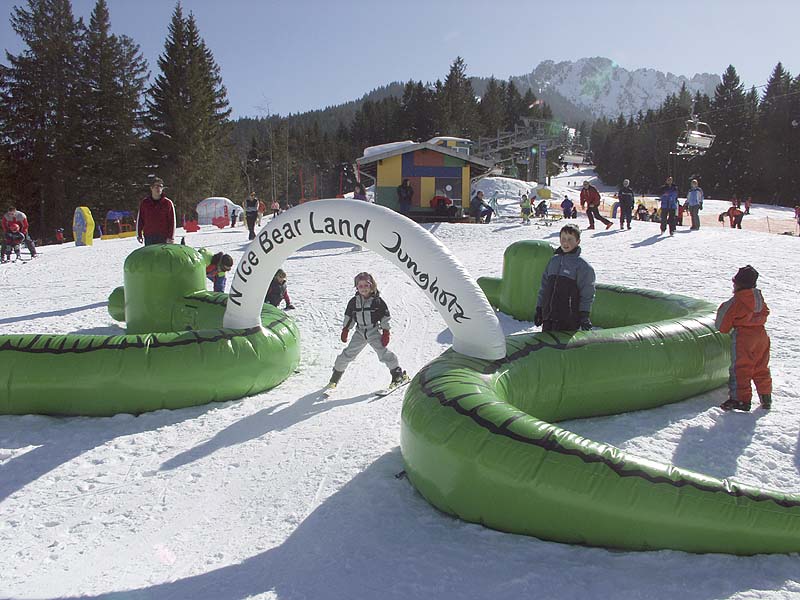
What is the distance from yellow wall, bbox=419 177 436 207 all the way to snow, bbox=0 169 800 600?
53.5 feet

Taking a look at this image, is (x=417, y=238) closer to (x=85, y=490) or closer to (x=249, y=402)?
(x=249, y=402)

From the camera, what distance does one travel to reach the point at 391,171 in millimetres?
23672

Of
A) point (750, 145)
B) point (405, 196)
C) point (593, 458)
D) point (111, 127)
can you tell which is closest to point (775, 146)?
point (750, 145)

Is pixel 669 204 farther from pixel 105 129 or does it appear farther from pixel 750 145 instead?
pixel 750 145

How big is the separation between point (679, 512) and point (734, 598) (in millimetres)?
480

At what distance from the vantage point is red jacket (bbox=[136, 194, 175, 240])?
892cm

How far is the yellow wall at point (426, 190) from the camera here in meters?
23.9

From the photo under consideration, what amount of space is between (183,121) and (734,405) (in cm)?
4000

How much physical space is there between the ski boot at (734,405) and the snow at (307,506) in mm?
105

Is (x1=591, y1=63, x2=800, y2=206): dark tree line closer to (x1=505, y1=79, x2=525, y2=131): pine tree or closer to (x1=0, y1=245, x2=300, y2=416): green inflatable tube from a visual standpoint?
(x1=505, y1=79, x2=525, y2=131): pine tree

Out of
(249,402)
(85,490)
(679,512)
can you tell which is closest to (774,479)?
(679,512)

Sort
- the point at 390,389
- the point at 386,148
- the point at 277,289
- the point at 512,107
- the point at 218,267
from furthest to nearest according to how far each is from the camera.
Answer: the point at 512,107 < the point at 386,148 < the point at 218,267 < the point at 277,289 < the point at 390,389

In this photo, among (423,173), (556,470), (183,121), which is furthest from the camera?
(183,121)

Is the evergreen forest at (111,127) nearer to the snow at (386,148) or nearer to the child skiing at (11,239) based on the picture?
the snow at (386,148)
